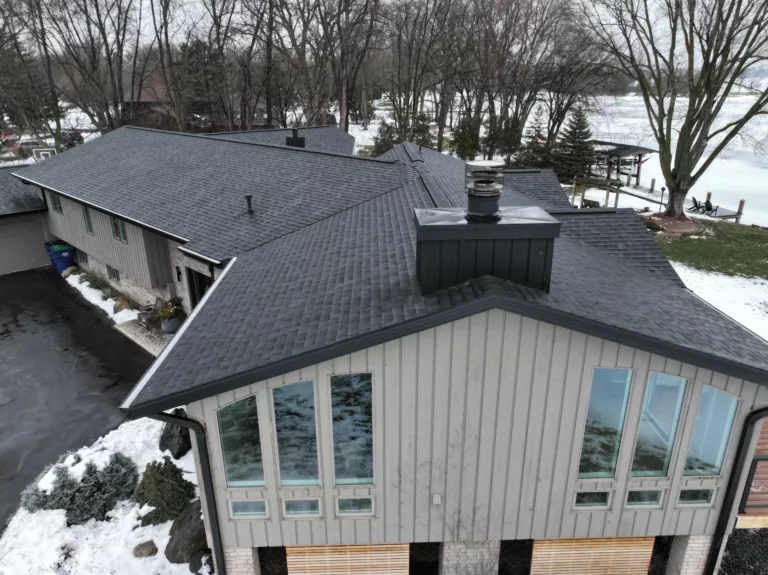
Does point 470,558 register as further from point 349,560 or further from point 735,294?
point 735,294

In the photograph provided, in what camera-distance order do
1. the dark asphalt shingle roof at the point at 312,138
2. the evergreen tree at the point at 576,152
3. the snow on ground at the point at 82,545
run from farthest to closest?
the evergreen tree at the point at 576,152 → the dark asphalt shingle roof at the point at 312,138 → the snow on ground at the point at 82,545

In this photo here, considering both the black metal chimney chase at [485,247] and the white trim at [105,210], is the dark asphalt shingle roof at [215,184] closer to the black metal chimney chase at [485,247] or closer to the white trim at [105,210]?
the white trim at [105,210]

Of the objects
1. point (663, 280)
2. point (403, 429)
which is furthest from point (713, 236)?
point (403, 429)

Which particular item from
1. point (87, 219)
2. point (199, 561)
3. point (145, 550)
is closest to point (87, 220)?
point (87, 219)

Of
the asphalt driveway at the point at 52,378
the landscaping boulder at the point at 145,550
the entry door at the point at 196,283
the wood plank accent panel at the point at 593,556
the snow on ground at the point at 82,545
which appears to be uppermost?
the entry door at the point at 196,283

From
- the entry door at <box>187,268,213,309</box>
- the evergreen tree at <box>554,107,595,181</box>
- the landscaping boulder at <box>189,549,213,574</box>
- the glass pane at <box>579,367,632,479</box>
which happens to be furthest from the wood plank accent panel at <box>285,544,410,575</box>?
the evergreen tree at <box>554,107,595,181</box>

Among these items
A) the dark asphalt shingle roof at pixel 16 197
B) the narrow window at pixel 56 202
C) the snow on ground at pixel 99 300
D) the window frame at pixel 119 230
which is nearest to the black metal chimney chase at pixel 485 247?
the window frame at pixel 119 230

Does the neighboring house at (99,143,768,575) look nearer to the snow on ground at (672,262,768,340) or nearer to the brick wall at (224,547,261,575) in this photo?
the brick wall at (224,547,261,575)
